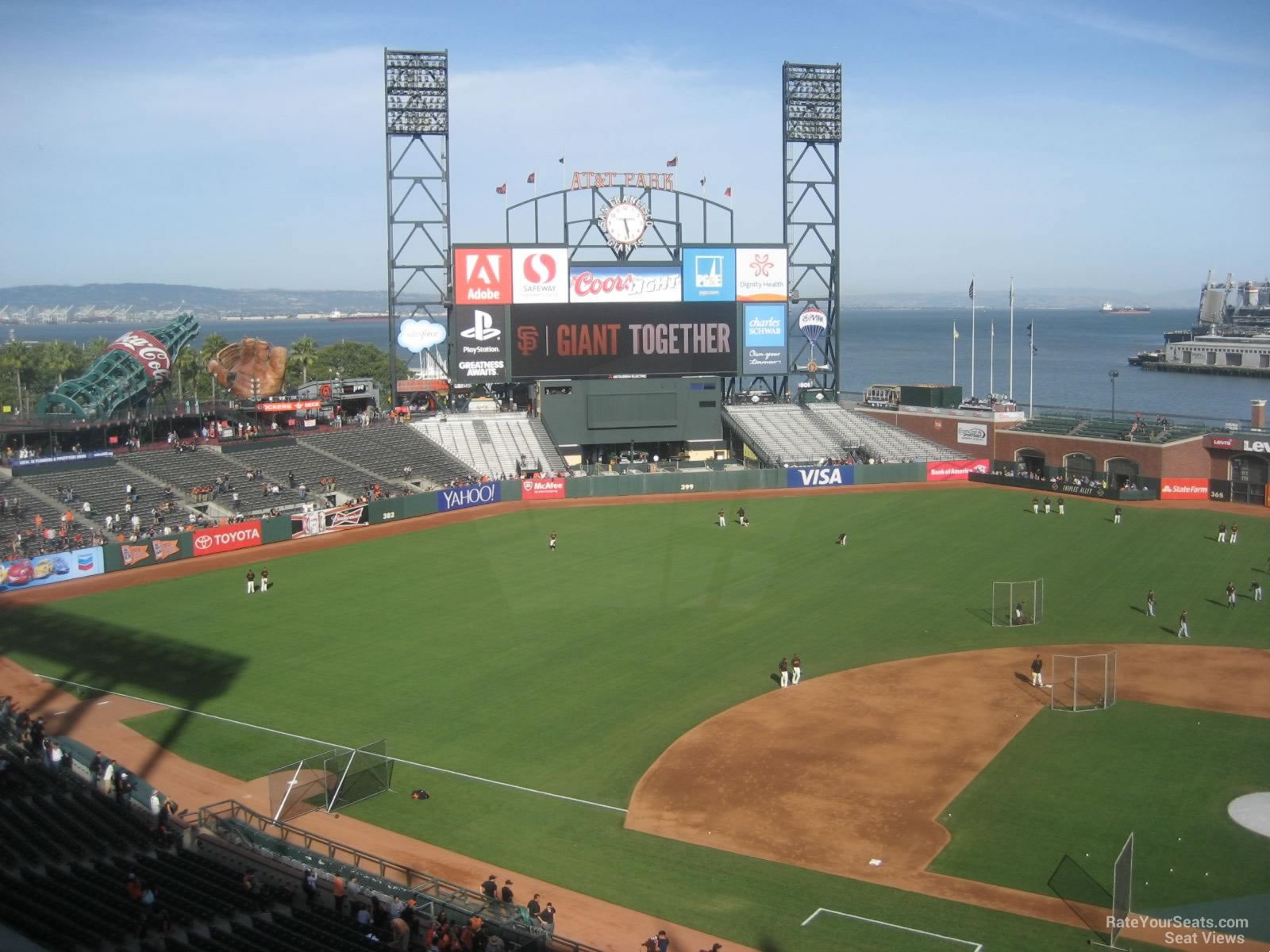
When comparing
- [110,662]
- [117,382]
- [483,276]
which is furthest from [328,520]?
[110,662]

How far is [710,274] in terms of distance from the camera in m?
68.5

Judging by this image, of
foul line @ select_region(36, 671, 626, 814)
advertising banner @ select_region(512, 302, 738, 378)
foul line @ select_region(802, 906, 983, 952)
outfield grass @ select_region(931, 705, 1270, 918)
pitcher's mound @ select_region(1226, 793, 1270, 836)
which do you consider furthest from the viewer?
advertising banner @ select_region(512, 302, 738, 378)

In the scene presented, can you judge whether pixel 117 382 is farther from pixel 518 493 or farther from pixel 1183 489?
pixel 1183 489

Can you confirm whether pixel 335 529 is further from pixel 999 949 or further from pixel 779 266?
pixel 999 949

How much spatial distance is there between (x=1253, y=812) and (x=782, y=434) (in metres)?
50.7

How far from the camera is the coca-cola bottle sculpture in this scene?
5538 centimetres

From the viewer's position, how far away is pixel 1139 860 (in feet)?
66.3

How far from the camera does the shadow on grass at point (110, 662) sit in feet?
97.9

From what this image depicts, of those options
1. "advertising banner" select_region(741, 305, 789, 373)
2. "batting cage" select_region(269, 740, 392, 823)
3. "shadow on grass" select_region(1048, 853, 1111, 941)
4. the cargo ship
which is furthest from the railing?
the cargo ship

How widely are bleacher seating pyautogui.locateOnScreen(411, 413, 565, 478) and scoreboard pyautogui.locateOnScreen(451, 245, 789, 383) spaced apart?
365 centimetres

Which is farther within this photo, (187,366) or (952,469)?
(187,366)

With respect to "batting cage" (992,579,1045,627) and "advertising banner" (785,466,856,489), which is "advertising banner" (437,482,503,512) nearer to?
"advertising banner" (785,466,856,489)

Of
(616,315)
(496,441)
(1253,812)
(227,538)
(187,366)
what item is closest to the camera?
(1253,812)

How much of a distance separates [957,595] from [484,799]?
22.4 metres
